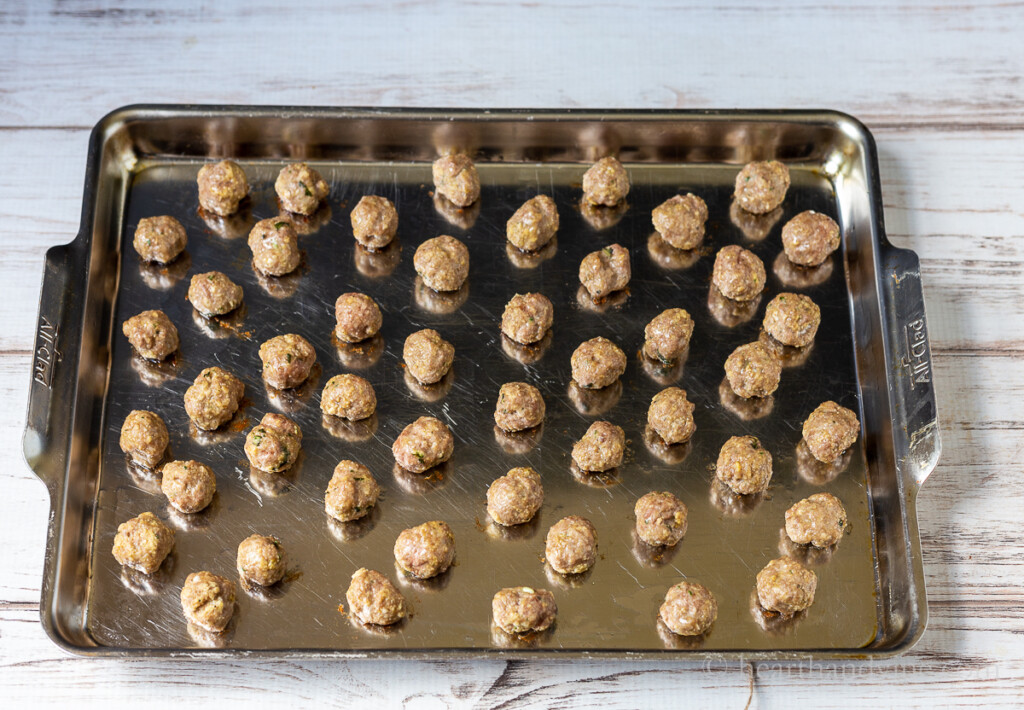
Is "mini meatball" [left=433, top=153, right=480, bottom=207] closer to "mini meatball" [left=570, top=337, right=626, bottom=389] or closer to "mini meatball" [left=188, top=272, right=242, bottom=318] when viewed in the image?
"mini meatball" [left=570, top=337, right=626, bottom=389]

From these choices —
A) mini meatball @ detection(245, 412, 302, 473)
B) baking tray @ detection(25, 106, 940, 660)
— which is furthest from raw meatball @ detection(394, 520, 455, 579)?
mini meatball @ detection(245, 412, 302, 473)

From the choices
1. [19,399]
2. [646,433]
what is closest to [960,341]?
[646,433]

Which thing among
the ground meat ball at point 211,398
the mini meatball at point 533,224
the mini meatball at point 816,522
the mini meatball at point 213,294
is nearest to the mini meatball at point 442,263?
the mini meatball at point 533,224

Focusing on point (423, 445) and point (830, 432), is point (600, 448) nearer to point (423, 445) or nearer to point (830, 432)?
point (423, 445)

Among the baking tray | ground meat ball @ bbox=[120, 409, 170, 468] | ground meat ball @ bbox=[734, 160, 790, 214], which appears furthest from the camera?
ground meat ball @ bbox=[734, 160, 790, 214]

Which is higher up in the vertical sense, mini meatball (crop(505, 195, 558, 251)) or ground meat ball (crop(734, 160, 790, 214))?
ground meat ball (crop(734, 160, 790, 214))

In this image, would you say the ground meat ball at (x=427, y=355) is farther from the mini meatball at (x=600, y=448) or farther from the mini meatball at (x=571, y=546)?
the mini meatball at (x=571, y=546)

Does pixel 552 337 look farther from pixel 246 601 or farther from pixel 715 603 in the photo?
pixel 246 601

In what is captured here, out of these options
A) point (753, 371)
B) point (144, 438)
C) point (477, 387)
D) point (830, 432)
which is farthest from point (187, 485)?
point (830, 432)
